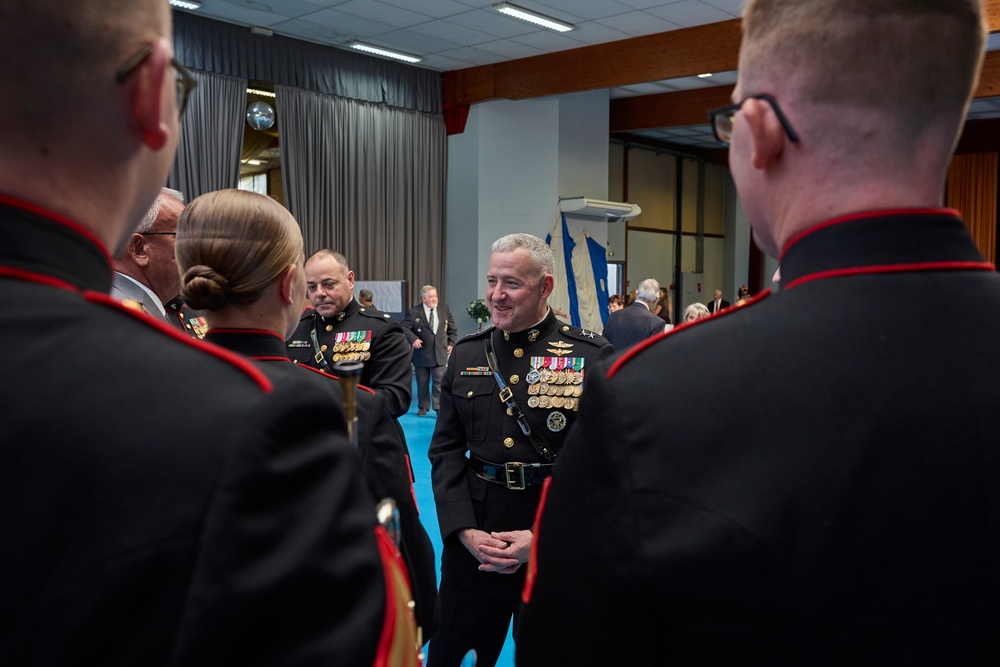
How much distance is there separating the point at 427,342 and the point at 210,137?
3609 millimetres

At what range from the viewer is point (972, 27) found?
0.82m

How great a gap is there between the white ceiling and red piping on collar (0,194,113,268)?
28.1 ft

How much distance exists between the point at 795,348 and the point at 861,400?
80 millimetres

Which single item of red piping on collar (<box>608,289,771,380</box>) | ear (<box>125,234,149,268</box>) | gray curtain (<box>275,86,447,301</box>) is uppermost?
gray curtain (<box>275,86,447,301</box>)

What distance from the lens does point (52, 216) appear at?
688 mm

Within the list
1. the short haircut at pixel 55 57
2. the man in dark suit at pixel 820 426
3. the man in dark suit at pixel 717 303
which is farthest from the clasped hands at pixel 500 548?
the man in dark suit at pixel 717 303

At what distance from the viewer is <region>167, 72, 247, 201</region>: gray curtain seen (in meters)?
9.16

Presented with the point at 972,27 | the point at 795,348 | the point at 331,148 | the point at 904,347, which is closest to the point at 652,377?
the point at 795,348

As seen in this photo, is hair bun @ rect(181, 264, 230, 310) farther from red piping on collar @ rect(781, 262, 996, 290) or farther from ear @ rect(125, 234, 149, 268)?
red piping on collar @ rect(781, 262, 996, 290)

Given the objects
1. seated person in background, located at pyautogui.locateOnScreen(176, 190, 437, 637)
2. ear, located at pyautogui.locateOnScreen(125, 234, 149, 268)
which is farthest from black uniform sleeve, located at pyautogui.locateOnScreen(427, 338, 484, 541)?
ear, located at pyautogui.locateOnScreen(125, 234, 149, 268)

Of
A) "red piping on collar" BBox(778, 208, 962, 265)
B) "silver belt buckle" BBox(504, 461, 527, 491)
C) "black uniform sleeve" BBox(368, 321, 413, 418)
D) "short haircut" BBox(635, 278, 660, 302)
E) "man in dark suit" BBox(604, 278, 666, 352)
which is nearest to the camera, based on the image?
"red piping on collar" BBox(778, 208, 962, 265)

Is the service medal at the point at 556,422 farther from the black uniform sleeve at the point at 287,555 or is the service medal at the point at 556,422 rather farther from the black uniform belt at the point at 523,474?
the black uniform sleeve at the point at 287,555

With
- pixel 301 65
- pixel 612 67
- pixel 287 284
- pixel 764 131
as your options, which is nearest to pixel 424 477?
pixel 287 284

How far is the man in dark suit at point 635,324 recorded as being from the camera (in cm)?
745
